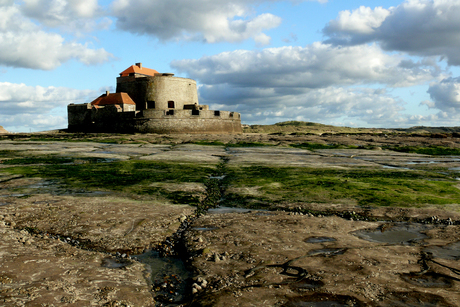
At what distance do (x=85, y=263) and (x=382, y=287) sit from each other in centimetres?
204

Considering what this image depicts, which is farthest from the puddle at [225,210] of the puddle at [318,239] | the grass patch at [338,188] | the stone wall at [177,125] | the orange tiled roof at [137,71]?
the orange tiled roof at [137,71]

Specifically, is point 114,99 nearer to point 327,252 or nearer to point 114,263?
point 114,263

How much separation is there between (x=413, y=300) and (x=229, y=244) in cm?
140

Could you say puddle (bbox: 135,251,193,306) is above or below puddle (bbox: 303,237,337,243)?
below

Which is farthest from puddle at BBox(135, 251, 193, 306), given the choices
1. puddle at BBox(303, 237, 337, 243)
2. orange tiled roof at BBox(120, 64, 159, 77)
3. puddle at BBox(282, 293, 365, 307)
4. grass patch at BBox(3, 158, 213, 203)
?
orange tiled roof at BBox(120, 64, 159, 77)

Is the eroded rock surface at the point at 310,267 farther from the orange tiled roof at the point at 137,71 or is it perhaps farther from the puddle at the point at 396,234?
the orange tiled roof at the point at 137,71

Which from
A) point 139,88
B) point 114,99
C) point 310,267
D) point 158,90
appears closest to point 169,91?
point 158,90

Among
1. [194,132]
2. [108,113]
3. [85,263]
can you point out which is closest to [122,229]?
[85,263]

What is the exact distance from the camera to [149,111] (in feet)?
87.5

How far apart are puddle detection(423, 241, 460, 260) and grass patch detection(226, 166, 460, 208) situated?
158 cm

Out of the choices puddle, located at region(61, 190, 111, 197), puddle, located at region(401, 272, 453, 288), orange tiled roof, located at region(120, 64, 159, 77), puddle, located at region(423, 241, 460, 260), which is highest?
orange tiled roof, located at region(120, 64, 159, 77)

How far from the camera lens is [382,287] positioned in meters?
2.11

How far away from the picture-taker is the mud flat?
2.06 metres

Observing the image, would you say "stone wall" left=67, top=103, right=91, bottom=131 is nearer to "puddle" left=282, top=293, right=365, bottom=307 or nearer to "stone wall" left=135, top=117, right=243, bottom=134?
"stone wall" left=135, top=117, right=243, bottom=134
